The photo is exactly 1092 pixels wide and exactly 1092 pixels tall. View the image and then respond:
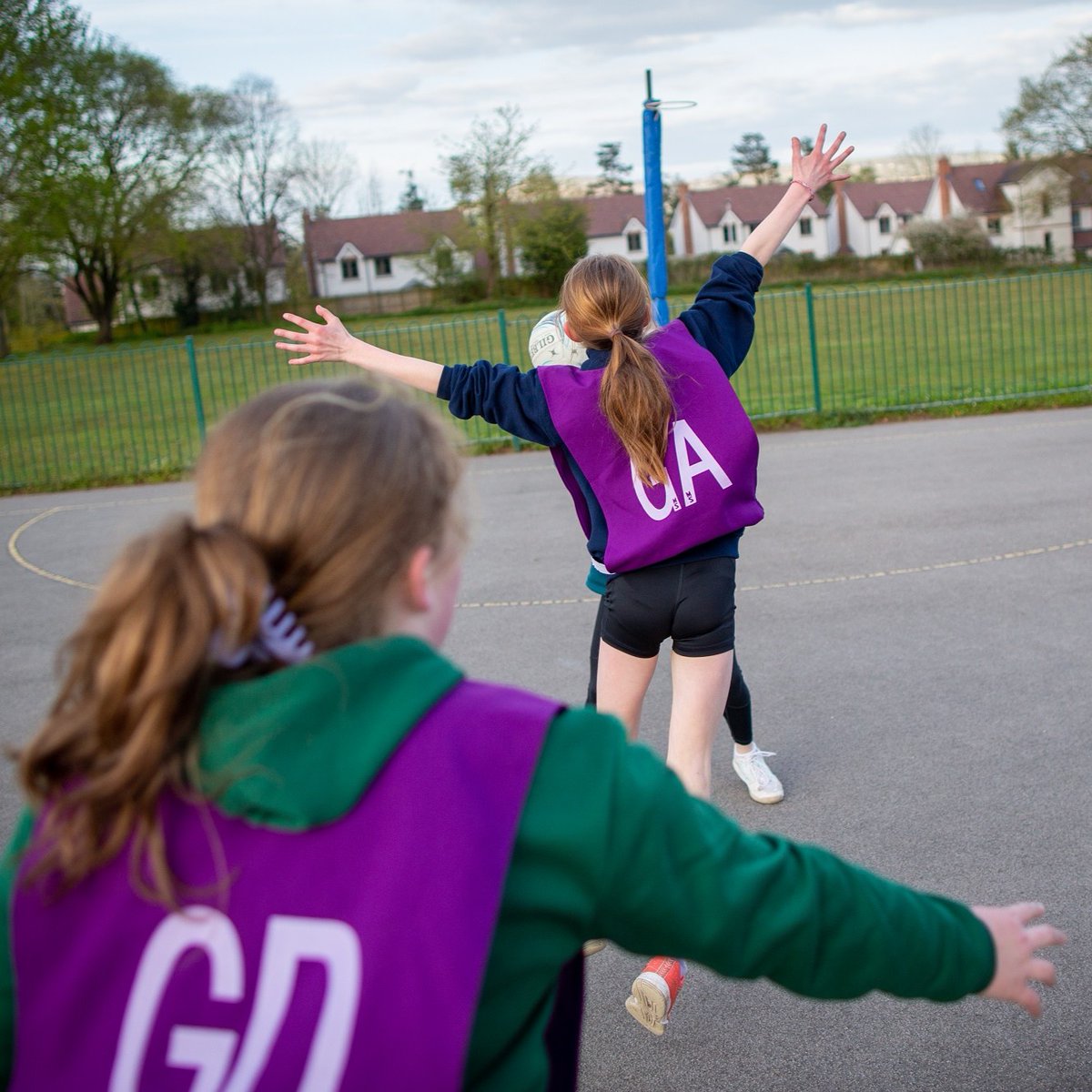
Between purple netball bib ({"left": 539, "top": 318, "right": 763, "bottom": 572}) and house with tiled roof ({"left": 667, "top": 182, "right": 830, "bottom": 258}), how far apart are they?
75.7 meters

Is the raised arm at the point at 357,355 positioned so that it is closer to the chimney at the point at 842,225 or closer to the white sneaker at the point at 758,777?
the white sneaker at the point at 758,777

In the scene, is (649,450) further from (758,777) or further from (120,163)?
(120,163)

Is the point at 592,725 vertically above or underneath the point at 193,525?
underneath

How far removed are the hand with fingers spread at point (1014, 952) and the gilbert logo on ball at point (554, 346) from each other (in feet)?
7.26

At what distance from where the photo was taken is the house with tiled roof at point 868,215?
79062 millimetres

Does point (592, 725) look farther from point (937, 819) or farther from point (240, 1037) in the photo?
point (937, 819)

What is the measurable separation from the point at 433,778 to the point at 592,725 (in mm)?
180

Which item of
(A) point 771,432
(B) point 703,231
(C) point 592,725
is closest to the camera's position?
(C) point 592,725

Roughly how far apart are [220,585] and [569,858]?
44 cm

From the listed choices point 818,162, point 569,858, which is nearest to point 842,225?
point 818,162

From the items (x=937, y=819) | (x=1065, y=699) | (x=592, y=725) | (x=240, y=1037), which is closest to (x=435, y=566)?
(x=592, y=725)

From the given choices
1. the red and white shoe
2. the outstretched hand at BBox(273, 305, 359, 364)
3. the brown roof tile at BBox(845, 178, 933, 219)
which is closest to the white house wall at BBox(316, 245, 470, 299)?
the brown roof tile at BBox(845, 178, 933, 219)

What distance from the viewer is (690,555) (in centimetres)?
334

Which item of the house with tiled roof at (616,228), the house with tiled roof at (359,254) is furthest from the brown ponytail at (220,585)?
the house with tiled roof at (616,228)
